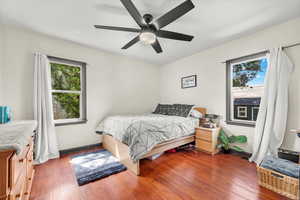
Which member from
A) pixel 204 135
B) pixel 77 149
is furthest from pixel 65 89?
pixel 204 135

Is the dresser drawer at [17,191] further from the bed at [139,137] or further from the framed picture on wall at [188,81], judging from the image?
the framed picture on wall at [188,81]

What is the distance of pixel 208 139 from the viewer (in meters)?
2.62

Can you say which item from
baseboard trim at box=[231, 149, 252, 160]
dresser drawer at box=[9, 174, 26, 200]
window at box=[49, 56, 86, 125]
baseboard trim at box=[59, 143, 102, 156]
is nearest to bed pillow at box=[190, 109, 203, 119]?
baseboard trim at box=[231, 149, 252, 160]

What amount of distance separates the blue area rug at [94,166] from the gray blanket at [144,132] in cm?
44

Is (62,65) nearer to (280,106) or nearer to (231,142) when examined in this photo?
(231,142)

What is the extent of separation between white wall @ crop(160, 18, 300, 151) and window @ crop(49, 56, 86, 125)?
2.53 m

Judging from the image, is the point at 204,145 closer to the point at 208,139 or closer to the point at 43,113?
the point at 208,139

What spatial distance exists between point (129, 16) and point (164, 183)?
2482mm

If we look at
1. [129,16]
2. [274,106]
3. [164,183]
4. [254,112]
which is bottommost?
[164,183]

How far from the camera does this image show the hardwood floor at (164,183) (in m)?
1.49

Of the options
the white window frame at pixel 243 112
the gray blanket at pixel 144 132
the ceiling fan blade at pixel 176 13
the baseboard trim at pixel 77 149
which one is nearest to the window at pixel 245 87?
the white window frame at pixel 243 112

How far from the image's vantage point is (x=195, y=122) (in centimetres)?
287

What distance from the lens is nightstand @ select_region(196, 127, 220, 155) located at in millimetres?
2577

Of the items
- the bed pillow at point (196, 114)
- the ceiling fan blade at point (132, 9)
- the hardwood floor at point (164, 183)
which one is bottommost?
the hardwood floor at point (164, 183)
